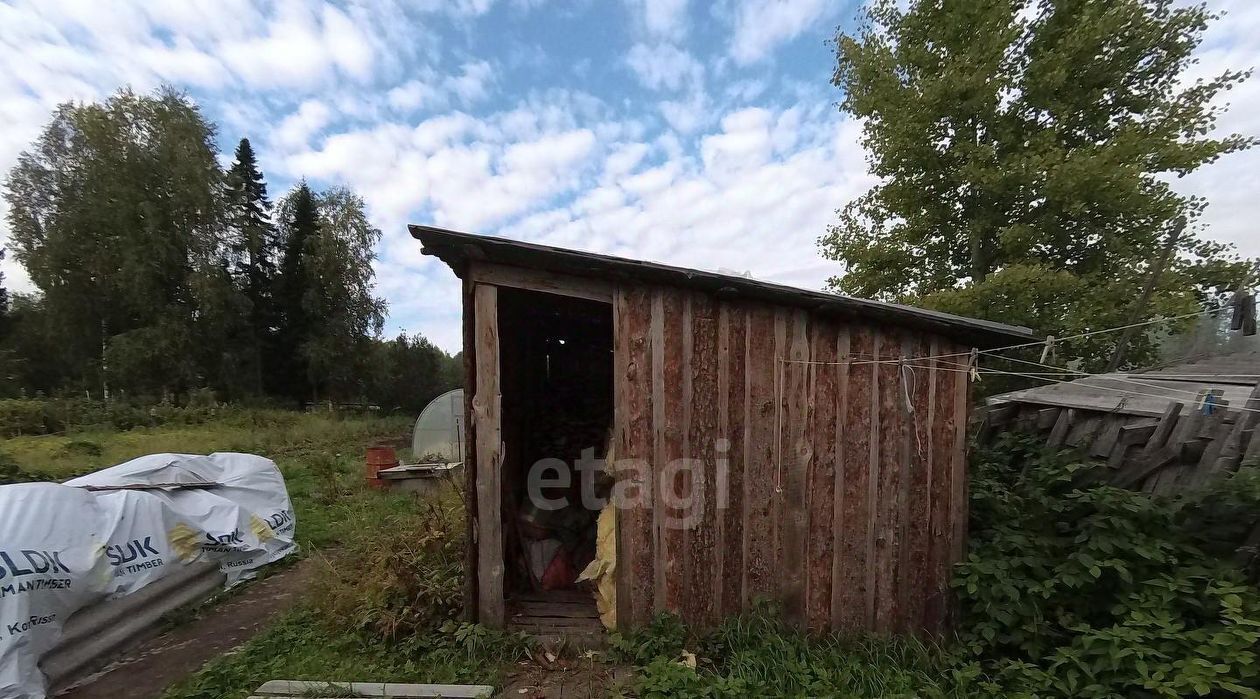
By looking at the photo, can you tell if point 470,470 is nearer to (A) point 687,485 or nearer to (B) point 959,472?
(A) point 687,485

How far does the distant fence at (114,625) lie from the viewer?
325 cm

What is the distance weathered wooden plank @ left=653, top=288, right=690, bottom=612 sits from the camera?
3510 millimetres

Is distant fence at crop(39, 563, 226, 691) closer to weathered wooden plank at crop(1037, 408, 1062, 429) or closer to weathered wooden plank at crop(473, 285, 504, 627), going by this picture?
weathered wooden plank at crop(473, 285, 504, 627)

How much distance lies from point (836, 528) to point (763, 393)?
1.07 meters

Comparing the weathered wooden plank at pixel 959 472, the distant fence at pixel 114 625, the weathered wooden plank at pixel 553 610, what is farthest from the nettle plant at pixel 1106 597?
the distant fence at pixel 114 625

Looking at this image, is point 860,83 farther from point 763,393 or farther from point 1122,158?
point 763,393

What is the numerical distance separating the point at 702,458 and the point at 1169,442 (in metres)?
3.51

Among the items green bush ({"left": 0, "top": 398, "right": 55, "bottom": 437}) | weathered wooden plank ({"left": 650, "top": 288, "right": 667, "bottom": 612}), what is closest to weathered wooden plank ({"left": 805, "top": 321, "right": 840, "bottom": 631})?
weathered wooden plank ({"left": 650, "top": 288, "right": 667, "bottom": 612})

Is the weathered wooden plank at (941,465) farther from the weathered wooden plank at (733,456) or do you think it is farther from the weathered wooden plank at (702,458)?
the weathered wooden plank at (702,458)

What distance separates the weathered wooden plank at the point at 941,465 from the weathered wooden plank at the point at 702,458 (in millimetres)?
1511

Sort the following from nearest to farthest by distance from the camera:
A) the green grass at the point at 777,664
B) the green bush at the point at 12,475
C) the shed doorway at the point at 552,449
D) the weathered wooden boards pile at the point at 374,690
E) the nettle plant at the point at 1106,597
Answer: the nettle plant at the point at 1106,597
the green grass at the point at 777,664
the weathered wooden boards pile at the point at 374,690
the shed doorway at the point at 552,449
the green bush at the point at 12,475

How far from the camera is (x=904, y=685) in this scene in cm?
292

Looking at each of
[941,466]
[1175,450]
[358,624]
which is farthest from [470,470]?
[1175,450]

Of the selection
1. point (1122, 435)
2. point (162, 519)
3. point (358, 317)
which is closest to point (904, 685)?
point (1122, 435)
